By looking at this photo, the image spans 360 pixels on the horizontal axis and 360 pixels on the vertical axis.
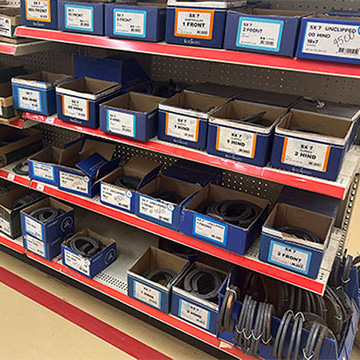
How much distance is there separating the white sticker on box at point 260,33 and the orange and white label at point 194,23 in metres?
0.13

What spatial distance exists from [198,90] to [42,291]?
1.62 metres

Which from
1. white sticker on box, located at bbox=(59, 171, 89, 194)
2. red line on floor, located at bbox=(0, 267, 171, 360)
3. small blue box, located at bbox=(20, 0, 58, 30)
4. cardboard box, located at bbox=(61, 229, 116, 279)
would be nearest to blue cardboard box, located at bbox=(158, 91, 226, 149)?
white sticker on box, located at bbox=(59, 171, 89, 194)

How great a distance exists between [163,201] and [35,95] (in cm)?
91

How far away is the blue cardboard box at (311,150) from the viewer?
1381 millimetres

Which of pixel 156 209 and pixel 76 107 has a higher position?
pixel 76 107

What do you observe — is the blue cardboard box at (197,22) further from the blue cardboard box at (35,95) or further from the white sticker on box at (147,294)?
the white sticker on box at (147,294)

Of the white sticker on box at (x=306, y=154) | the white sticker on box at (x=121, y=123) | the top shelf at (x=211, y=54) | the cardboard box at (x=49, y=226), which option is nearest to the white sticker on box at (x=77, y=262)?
the cardboard box at (x=49, y=226)

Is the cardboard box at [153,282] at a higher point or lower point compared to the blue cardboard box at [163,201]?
lower

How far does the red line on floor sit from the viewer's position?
6.93ft

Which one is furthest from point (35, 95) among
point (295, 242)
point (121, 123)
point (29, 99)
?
point (295, 242)

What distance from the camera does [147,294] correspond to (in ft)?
6.59

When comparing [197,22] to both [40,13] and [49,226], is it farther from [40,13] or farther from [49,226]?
[49,226]

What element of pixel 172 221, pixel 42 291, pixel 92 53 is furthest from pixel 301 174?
pixel 42 291

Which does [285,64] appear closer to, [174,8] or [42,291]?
[174,8]
